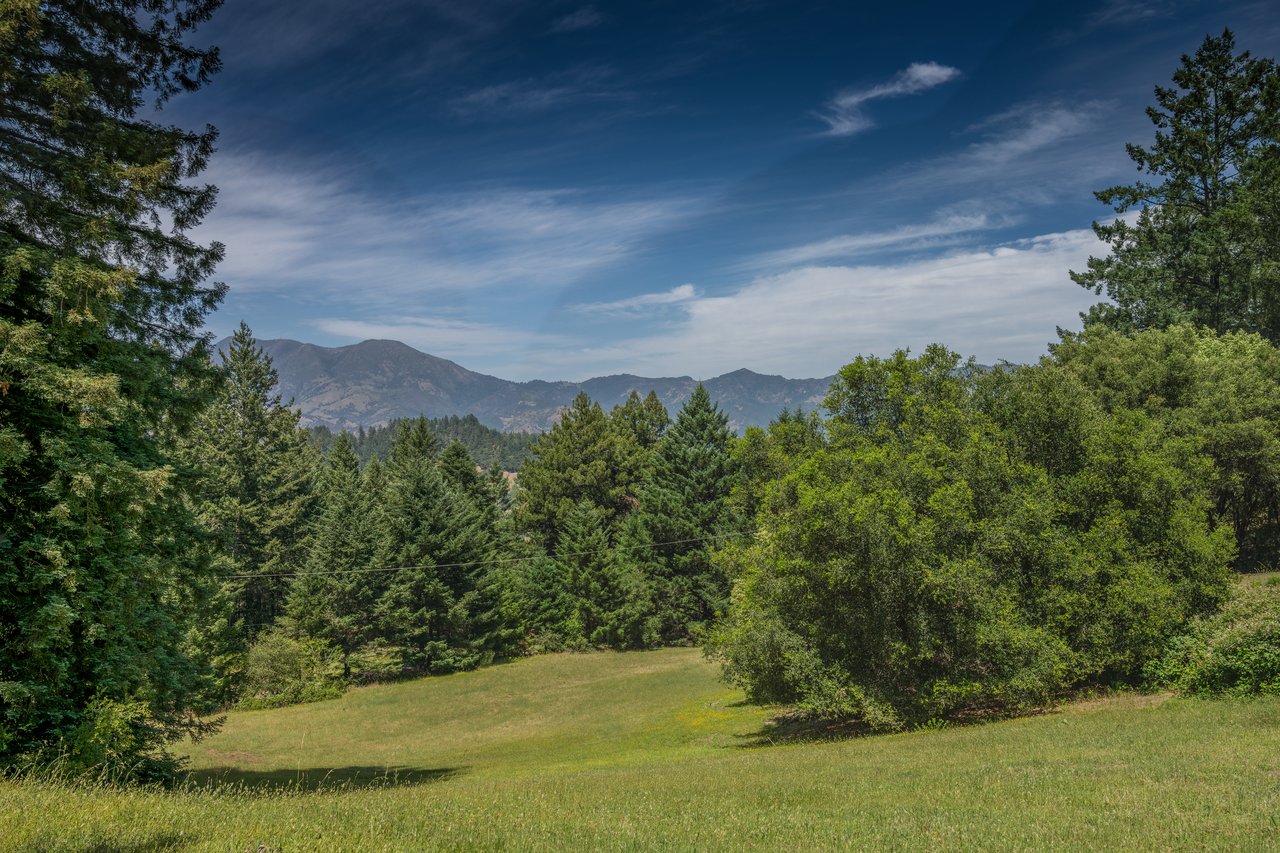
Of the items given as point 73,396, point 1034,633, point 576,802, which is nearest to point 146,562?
point 73,396

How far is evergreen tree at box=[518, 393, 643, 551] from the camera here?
73688 millimetres

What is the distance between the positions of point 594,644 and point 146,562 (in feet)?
176

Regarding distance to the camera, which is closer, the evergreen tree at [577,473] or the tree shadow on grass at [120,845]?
the tree shadow on grass at [120,845]

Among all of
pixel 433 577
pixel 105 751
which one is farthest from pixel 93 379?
pixel 433 577

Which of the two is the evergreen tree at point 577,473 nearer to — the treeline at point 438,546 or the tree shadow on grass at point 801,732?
the treeline at point 438,546

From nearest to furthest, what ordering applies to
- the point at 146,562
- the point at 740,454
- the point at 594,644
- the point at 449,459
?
the point at 146,562 < the point at 740,454 < the point at 594,644 < the point at 449,459

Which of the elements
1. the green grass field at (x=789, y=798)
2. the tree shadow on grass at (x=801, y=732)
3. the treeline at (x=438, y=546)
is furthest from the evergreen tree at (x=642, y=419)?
the green grass field at (x=789, y=798)

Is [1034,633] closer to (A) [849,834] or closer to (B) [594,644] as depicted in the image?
(A) [849,834]

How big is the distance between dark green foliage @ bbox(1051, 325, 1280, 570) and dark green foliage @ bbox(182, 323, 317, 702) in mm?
59074

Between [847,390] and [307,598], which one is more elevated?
[847,390]

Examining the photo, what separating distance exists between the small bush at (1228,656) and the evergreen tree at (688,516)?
132 feet

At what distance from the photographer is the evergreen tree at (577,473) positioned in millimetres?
73688

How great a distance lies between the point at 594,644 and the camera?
2527 inches

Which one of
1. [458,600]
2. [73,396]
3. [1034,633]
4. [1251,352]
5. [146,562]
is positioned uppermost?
[1251,352]
